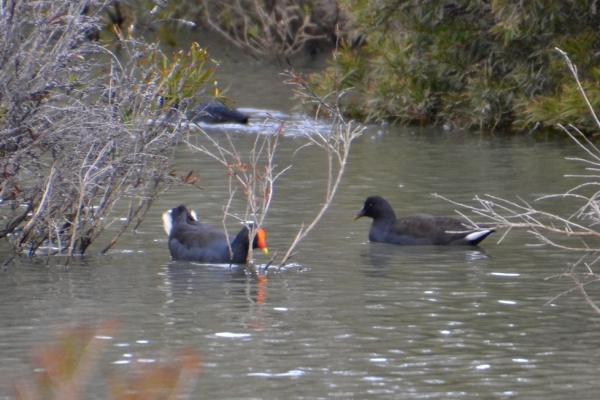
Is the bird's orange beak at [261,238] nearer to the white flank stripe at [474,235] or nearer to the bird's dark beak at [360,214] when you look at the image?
the white flank stripe at [474,235]

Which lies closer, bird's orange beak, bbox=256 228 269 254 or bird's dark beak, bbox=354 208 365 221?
bird's orange beak, bbox=256 228 269 254

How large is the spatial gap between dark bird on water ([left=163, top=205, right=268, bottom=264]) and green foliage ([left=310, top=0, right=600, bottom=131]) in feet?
32.2

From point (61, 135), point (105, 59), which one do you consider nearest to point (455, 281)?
point (61, 135)

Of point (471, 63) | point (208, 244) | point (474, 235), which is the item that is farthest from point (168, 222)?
point (471, 63)

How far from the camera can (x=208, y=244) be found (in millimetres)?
10352

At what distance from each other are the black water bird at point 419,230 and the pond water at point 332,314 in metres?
0.11

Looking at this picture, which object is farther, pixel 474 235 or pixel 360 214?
pixel 360 214

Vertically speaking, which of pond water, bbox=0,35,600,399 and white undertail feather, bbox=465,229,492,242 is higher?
white undertail feather, bbox=465,229,492,242

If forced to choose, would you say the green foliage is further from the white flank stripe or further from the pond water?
the white flank stripe

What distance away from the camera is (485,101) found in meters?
20.9

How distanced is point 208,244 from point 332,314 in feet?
7.89

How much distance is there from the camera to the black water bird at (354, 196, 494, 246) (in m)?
11.1

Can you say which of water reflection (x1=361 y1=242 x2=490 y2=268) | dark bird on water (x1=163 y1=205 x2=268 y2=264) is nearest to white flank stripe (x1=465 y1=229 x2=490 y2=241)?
water reflection (x1=361 y1=242 x2=490 y2=268)

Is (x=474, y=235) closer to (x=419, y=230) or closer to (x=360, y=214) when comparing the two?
(x=419, y=230)
